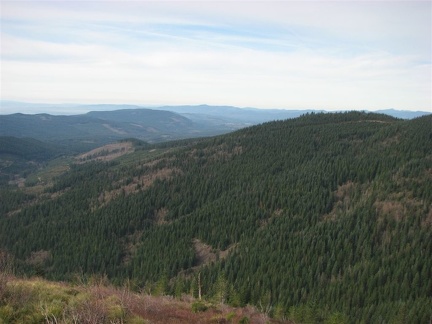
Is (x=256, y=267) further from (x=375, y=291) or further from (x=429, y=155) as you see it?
(x=429, y=155)

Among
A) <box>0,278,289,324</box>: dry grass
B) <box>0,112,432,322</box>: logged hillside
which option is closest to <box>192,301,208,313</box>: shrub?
<box>0,278,289,324</box>: dry grass

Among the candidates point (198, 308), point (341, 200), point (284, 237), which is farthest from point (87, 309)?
point (341, 200)

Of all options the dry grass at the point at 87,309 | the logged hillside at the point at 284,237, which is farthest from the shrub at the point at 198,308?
the logged hillside at the point at 284,237

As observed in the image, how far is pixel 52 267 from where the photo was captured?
461ft

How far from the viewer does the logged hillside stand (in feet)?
285

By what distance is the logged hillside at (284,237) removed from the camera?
285 feet

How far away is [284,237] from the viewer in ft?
399

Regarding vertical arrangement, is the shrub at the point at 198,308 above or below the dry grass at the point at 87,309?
below

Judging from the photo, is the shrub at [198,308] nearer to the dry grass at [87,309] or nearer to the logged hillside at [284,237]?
the dry grass at [87,309]

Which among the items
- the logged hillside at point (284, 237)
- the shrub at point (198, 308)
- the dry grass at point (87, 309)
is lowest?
the logged hillside at point (284, 237)

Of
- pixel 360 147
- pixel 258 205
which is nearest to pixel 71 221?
pixel 258 205

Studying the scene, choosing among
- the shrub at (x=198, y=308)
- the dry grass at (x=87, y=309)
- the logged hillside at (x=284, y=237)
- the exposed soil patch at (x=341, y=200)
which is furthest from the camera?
the exposed soil patch at (x=341, y=200)

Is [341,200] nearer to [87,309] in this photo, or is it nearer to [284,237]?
[284,237]

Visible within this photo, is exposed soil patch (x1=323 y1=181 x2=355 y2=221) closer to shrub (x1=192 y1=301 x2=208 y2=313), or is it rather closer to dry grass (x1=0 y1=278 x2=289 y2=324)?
shrub (x1=192 y1=301 x2=208 y2=313)
